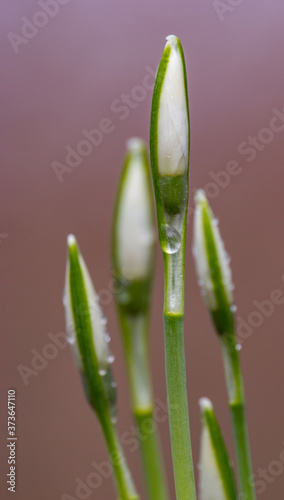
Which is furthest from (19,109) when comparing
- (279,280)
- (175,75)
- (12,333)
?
(175,75)

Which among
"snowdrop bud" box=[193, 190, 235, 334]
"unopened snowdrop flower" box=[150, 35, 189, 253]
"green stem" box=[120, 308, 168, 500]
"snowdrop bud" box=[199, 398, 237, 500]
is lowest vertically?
"snowdrop bud" box=[199, 398, 237, 500]

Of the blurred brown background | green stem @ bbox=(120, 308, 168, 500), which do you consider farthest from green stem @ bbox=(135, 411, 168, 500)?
the blurred brown background

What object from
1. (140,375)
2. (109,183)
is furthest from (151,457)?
(109,183)

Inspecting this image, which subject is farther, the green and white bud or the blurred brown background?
the blurred brown background

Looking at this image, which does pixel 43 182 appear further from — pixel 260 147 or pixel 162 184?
pixel 162 184

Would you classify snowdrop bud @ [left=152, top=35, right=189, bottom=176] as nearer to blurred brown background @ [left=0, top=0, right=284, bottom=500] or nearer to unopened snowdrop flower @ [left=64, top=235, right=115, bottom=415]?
unopened snowdrop flower @ [left=64, top=235, right=115, bottom=415]

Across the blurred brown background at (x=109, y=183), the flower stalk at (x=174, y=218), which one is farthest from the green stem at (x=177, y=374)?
the blurred brown background at (x=109, y=183)
